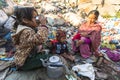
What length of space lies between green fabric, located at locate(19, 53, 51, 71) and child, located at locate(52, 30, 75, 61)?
484 mm

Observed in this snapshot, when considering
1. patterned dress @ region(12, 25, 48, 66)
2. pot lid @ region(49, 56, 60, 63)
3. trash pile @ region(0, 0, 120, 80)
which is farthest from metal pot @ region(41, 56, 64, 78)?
trash pile @ region(0, 0, 120, 80)

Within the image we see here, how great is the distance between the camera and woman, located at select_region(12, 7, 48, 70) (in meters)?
3.54

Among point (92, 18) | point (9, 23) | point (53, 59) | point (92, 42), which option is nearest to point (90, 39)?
point (92, 42)

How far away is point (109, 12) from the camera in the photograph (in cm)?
785

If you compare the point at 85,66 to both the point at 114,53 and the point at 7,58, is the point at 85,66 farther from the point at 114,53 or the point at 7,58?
the point at 7,58

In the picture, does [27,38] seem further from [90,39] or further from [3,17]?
[3,17]

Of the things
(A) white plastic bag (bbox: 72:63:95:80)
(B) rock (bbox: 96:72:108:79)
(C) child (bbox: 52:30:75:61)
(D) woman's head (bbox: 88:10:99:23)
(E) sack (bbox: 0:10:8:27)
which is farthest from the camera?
(E) sack (bbox: 0:10:8:27)

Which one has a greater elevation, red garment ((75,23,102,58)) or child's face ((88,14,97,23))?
child's face ((88,14,97,23))

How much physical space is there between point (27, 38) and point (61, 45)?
3.06 ft

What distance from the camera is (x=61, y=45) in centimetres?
432

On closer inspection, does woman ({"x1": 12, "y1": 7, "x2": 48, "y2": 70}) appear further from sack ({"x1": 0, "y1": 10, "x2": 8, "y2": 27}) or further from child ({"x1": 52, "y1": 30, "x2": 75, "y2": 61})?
sack ({"x1": 0, "y1": 10, "x2": 8, "y2": 27})

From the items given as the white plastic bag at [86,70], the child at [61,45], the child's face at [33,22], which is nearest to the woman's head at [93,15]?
the child at [61,45]

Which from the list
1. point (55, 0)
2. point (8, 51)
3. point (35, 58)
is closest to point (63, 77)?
point (35, 58)

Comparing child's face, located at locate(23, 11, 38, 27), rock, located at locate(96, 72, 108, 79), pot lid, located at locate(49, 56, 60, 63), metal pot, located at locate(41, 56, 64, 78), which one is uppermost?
child's face, located at locate(23, 11, 38, 27)
